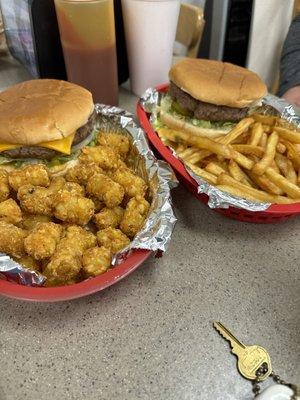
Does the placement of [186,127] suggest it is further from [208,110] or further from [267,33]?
[267,33]

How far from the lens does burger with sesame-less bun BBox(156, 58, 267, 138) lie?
1.41 m

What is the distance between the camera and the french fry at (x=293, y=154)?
1.30 meters

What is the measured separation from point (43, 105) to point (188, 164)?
1.67ft

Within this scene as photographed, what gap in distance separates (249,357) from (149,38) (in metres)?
1.35

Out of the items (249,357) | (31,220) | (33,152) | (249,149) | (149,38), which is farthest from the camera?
(149,38)

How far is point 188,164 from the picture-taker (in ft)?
4.11

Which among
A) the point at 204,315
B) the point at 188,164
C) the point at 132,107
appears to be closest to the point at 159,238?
the point at 204,315

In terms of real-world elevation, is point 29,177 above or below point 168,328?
above

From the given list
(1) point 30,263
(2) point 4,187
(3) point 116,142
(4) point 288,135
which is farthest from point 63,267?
(4) point 288,135

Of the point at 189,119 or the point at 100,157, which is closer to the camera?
the point at 100,157

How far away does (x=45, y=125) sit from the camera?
117cm

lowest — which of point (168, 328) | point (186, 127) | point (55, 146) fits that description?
point (168, 328)

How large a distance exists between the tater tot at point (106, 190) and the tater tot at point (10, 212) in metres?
0.22

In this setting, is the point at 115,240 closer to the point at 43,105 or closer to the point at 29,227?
the point at 29,227
